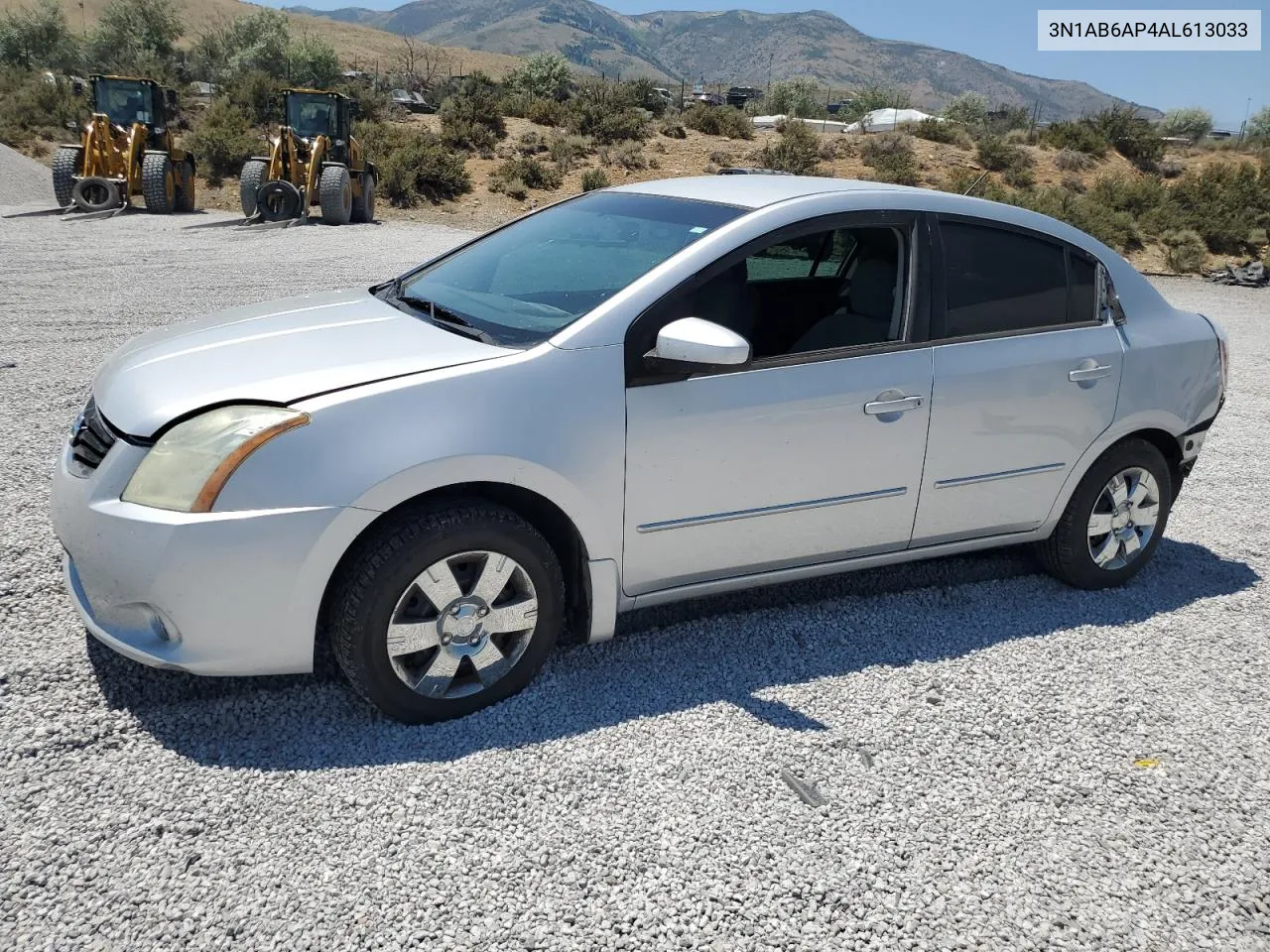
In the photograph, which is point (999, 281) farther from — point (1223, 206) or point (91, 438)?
point (1223, 206)

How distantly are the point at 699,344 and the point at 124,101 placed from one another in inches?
779

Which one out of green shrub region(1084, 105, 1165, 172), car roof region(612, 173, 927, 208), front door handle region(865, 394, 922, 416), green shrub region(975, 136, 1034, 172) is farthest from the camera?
green shrub region(1084, 105, 1165, 172)

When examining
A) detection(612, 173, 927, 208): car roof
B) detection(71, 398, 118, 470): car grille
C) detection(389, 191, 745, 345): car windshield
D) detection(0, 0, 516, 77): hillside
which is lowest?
detection(71, 398, 118, 470): car grille

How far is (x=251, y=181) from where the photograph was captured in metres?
18.9

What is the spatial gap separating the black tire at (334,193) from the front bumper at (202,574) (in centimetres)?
1677

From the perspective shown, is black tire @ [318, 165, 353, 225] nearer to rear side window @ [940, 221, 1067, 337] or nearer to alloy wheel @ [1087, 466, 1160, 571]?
rear side window @ [940, 221, 1067, 337]

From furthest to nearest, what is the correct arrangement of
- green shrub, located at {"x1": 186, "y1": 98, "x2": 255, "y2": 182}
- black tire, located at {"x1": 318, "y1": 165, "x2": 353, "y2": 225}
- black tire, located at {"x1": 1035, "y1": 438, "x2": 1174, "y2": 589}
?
green shrub, located at {"x1": 186, "y1": 98, "x2": 255, "y2": 182}
black tire, located at {"x1": 318, "y1": 165, "x2": 353, "y2": 225}
black tire, located at {"x1": 1035, "y1": 438, "x2": 1174, "y2": 589}

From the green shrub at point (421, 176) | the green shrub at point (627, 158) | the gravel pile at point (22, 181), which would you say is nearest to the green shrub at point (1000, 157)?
the green shrub at point (627, 158)

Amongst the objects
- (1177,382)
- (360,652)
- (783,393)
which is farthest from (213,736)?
(1177,382)

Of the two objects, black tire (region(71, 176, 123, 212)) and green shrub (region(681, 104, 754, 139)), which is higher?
green shrub (region(681, 104, 754, 139))

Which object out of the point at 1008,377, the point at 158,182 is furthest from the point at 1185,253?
the point at 158,182

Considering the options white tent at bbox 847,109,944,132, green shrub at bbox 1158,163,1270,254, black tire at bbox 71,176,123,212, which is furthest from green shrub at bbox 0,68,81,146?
green shrub at bbox 1158,163,1270,254

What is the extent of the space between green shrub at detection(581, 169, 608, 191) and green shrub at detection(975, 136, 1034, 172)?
458 inches

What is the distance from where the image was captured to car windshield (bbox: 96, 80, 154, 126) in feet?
62.1
